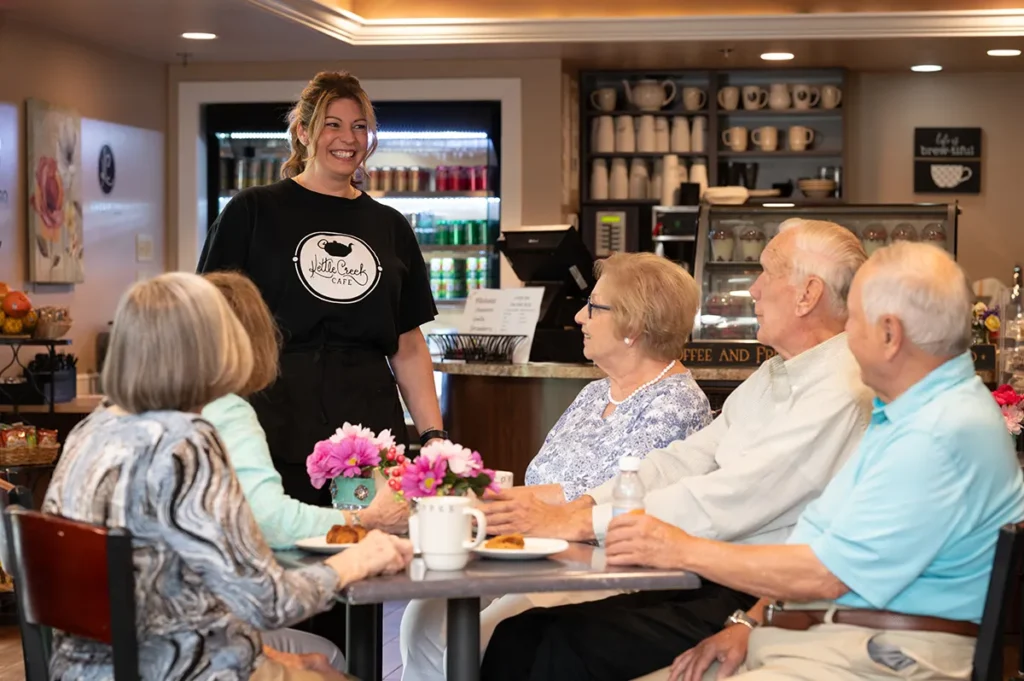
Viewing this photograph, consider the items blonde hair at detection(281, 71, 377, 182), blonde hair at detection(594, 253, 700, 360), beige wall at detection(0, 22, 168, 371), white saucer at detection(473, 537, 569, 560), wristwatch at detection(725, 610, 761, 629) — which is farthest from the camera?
beige wall at detection(0, 22, 168, 371)

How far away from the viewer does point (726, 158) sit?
873 centimetres

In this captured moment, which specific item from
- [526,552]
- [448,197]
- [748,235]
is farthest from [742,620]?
[448,197]

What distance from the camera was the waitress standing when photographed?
3.43 metres

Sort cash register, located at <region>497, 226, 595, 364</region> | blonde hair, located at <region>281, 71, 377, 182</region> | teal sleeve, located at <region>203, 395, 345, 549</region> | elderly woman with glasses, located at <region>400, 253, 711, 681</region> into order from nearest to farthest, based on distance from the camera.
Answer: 1. teal sleeve, located at <region>203, 395, 345, 549</region>
2. elderly woman with glasses, located at <region>400, 253, 711, 681</region>
3. blonde hair, located at <region>281, 71, 377, 182</region>
4. cash register, located at <region>497, 226, 595, 364</region>

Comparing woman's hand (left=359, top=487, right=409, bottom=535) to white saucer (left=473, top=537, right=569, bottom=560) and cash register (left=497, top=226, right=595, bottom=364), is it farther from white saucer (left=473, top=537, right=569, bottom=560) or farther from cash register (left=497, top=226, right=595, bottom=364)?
cash register (left=497, top=226, right=595, bottom=364)

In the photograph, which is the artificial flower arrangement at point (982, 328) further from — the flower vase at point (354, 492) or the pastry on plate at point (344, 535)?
the pastry on plate at point (344, 535)

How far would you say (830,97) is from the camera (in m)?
8.41

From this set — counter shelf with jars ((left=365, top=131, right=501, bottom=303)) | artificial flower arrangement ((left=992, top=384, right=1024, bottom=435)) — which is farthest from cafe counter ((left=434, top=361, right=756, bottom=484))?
counter shelf with jars ((left=365, top=131, right=501, bottom=303))

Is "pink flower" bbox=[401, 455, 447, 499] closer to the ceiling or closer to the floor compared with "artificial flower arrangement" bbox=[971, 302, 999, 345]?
closer to the floor

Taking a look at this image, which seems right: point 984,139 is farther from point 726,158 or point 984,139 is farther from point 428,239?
point 428,239

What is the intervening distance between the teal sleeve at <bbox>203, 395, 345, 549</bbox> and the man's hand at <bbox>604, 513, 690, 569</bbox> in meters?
0.54

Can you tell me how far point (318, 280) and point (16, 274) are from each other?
3794mm

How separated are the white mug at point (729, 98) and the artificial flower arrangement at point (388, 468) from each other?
20.8ft

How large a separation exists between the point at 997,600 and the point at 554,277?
14.5 feet
